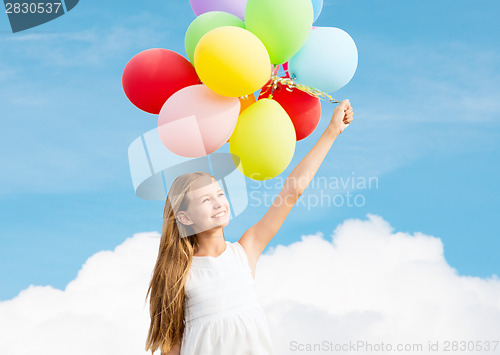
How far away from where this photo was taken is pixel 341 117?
11.1 ft

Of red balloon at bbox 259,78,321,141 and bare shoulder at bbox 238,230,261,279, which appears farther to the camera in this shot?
red balloon at bbox 259,78,321,141

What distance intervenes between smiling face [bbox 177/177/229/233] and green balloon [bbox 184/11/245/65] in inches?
29.8

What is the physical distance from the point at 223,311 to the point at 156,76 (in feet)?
4.43

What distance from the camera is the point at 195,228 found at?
3281mm

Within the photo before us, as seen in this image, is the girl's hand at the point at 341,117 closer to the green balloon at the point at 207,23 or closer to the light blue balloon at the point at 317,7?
the light blue balloon at the point at 317,7

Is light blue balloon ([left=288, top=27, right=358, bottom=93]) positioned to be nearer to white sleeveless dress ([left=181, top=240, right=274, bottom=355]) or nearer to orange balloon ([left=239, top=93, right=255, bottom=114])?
orange balloon ([left=239, top=93, right=255, bottom=114])

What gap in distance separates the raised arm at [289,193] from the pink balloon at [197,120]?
1.49 ft

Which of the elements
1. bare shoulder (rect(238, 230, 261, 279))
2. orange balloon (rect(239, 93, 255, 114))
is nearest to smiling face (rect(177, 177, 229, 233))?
bare shoulder (rect(238, 230, 261, 279))

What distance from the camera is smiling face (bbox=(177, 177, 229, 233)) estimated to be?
10.6 ft

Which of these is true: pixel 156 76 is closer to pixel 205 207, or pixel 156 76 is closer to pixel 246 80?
pixel 246 80

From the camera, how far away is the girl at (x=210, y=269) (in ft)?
10.1

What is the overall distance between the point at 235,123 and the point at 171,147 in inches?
14.7

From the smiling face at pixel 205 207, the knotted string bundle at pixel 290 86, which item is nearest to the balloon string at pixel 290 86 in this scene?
the knotted string bundle at pixel 290 86

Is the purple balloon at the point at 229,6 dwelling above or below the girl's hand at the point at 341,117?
above
